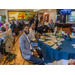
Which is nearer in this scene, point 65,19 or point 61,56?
point 61,56

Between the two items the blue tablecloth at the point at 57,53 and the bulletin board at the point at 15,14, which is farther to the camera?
the bulletin board at the point at 15,14

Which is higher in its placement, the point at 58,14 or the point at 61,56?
the point at 58,14

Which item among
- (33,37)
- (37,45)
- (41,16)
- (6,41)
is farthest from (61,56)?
(41,16)

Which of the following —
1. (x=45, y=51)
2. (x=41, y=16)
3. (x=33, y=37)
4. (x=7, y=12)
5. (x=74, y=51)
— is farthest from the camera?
(x=41, y=16)

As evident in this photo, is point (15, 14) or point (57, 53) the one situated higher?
point (15, 14)

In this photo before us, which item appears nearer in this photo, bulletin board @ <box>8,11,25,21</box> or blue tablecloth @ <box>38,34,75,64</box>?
blue tablecloth @ <box>38,34,75,64</box>

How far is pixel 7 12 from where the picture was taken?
51.5ft

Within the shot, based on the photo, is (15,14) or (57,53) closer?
(57,53)

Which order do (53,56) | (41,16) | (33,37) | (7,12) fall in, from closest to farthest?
1. (53,56)
2. (33,37)
3. (7,12)
4. (41,16)

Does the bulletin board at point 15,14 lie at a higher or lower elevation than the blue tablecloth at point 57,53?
higher

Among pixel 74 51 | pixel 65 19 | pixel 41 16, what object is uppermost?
pixel 41 16

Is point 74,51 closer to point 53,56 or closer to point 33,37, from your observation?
point 53,56

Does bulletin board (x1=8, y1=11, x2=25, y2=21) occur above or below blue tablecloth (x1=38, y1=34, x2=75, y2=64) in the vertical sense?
above

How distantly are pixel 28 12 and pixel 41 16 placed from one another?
291 cm
